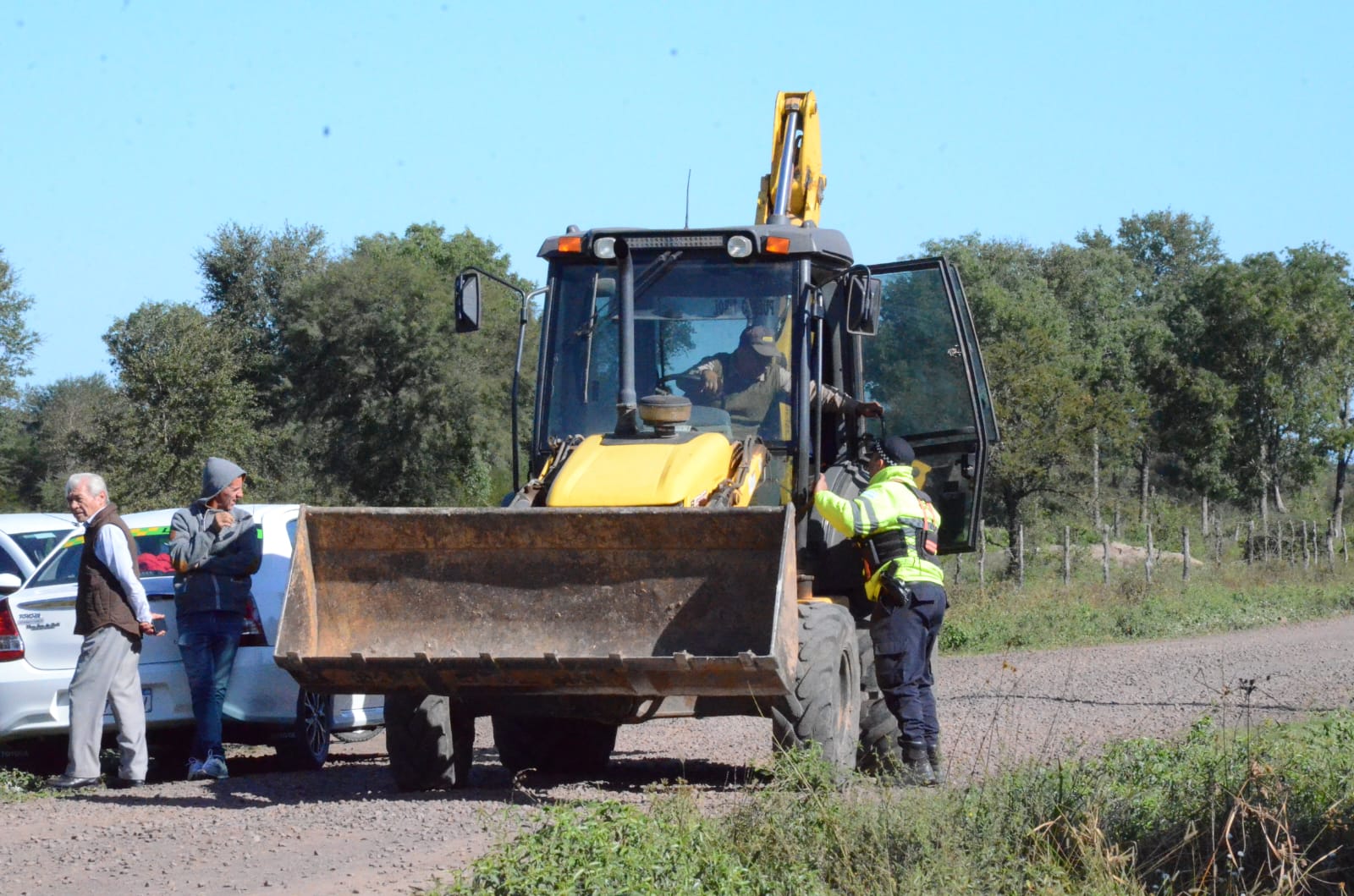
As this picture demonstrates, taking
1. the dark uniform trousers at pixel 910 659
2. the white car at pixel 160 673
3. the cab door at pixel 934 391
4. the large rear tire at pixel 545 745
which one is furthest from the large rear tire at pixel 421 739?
the cab door at pixel 934 391

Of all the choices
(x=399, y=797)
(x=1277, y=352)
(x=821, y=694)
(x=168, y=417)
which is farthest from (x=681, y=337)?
(x=1277, y=352)

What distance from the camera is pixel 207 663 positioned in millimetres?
8758

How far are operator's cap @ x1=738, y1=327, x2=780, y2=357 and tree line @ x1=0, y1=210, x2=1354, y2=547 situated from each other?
17344mm

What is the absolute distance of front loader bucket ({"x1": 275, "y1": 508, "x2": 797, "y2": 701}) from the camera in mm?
6852

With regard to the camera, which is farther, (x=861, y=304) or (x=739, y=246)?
(x=739, y=246)

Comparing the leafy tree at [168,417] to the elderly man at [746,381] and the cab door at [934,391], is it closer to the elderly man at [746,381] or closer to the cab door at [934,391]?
the cab door at [934,391]

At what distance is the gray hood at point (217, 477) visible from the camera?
9.02m

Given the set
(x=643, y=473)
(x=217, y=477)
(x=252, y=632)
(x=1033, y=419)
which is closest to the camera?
(x=643, y=473)

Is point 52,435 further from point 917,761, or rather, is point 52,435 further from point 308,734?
point 917,761

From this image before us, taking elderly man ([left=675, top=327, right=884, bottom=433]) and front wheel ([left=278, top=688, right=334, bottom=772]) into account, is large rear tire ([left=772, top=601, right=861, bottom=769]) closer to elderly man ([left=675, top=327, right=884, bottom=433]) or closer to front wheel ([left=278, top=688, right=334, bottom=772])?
elderly man ([left=675, top=327, right=884, bottom=433])

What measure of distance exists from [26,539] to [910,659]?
696cm

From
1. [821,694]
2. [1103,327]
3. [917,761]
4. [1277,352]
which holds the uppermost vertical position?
[1103,327]

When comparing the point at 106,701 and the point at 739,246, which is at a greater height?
the point at 739,246

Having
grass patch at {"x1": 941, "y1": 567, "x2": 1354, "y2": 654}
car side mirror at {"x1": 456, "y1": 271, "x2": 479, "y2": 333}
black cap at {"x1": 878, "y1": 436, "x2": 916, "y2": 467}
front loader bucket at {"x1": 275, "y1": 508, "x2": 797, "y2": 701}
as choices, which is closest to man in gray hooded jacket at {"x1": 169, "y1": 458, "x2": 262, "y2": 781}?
front loader bucket at {"x1": 275, "y1": 508, "x2": 797, "y2": 701}
